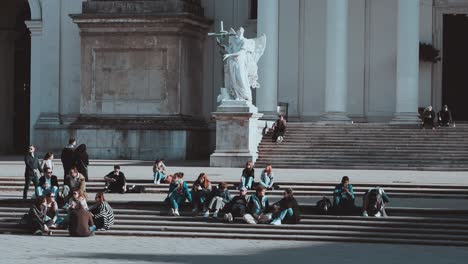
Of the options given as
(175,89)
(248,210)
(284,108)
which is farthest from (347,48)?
(248,210)

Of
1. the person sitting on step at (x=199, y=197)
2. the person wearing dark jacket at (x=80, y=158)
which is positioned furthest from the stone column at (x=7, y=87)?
the person sitting on step at (x=199, y=197)

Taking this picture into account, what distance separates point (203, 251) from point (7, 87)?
36774mm

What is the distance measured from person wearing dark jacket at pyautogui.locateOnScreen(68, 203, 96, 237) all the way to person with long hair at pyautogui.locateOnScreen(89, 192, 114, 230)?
60cm

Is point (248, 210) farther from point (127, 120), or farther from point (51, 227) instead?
point (127, 120)

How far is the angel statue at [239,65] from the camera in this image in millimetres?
42594

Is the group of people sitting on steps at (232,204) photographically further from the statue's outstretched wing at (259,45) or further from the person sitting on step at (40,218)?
the statue's outstretched wing at (259,45)

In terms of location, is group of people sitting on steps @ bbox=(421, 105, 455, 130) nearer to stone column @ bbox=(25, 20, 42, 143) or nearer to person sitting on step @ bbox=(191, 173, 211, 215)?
person sitting on step @ bbox=(191, 173, 211, 215)

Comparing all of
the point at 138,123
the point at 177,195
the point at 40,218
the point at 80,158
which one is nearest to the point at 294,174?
the point at 80,158

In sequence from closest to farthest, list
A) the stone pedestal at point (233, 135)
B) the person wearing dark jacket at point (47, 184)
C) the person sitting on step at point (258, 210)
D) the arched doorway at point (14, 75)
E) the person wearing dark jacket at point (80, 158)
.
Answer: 1. the person sitting on step at point (258, 210)
2. the person wearing dark jacket at point (47, 184)
3. the person wearing dark jacket at point (80, 158)
4. the stone pedestal at point (233, 135)
5. the arched doorway at point (14, 75)

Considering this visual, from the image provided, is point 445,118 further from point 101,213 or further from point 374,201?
point 101,213

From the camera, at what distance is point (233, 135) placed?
1710 inches

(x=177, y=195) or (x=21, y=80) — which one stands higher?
(x=21, y=80)

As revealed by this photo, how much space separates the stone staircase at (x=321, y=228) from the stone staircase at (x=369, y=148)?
13877 mm

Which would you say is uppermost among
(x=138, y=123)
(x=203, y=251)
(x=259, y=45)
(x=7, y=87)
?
(x=259, y=45)
